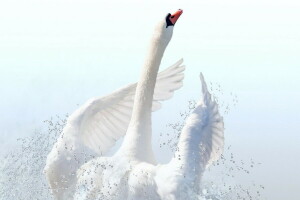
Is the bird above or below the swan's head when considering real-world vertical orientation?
below

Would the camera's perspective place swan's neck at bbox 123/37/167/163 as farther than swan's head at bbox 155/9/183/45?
No

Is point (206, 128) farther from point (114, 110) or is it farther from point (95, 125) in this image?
point (114, 110)

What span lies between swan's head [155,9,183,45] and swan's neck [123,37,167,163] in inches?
2.3

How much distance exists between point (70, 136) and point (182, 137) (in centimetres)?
224

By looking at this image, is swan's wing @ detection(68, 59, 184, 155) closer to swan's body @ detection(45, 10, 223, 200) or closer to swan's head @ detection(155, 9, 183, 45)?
swan's body @ detection(45, 10, 223, 200)

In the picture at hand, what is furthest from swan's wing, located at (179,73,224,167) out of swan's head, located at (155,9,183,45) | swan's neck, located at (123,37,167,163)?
swan's head, located at (155,9,183,45)

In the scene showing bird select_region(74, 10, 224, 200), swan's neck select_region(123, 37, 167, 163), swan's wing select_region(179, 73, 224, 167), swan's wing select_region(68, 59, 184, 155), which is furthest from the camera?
swan's wing select_region(68, 59, 184, 155)

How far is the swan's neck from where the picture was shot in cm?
1036

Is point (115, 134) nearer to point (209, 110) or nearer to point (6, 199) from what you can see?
point (6, 199)

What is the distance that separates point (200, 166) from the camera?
9.27m

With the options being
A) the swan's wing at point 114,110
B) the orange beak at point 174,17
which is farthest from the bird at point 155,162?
the swan's wing at point 114,110

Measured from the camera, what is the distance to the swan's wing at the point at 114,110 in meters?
12.4

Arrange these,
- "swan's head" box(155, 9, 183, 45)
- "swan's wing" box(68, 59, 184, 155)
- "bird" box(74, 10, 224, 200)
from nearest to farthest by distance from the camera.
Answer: "bird" box(74, 10, 224, 200), "swan's head" box(155, 9, 183, 45), "swan's wing" box(68, 59, 184, 155)

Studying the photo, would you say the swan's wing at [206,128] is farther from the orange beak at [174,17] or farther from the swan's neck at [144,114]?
the orange beak at [174,17]
